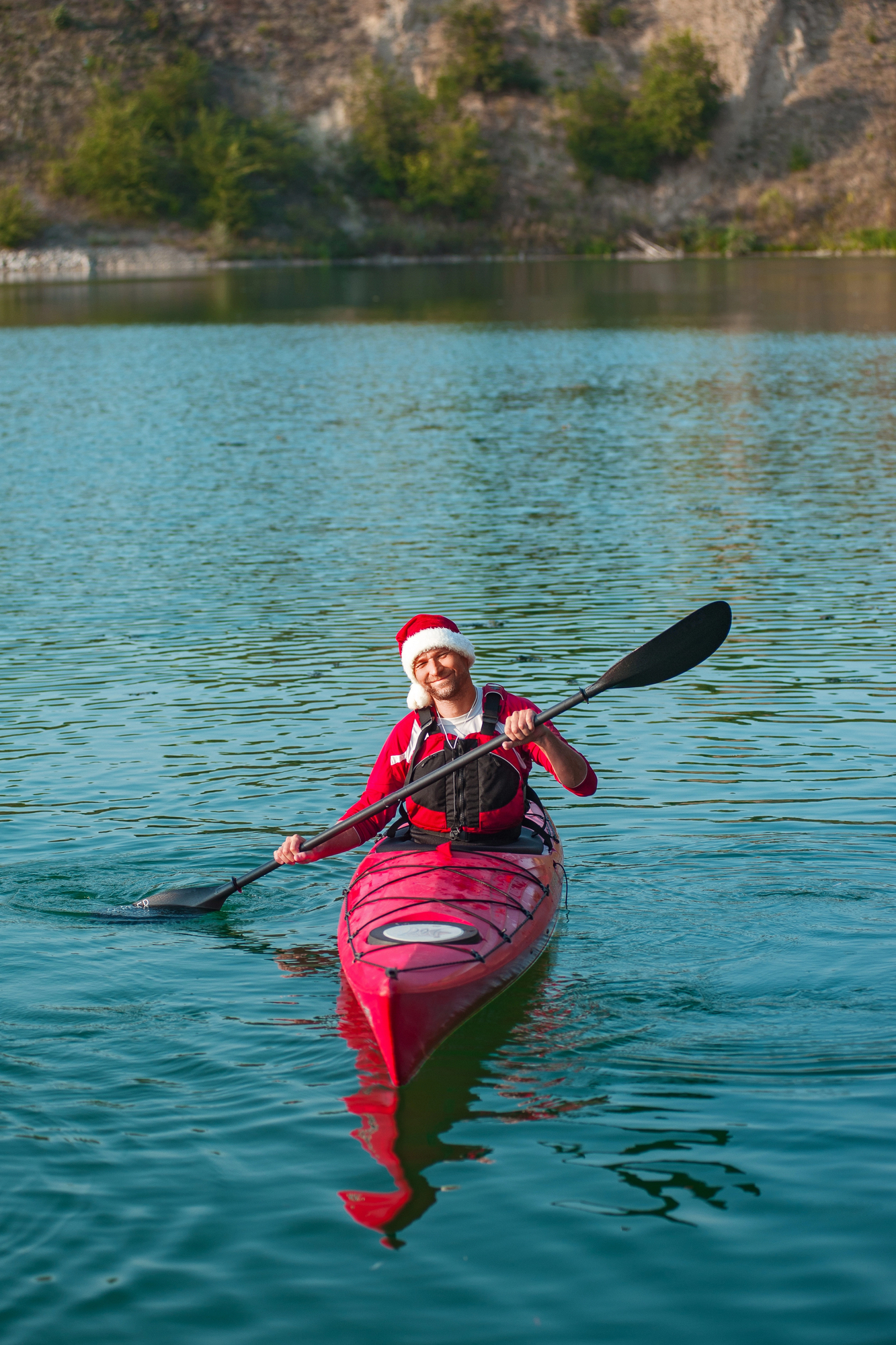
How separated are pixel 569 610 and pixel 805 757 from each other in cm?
396

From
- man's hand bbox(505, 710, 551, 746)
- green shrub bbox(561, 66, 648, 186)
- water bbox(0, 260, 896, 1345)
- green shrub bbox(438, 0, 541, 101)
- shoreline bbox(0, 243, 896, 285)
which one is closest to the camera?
water bbox(0, 260, 896, 1345)

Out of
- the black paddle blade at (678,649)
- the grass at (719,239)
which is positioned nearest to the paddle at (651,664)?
the black paddle blade at (678,649)

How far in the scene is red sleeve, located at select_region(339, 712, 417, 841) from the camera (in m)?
7.15

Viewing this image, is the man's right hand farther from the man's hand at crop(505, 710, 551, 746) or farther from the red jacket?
the man's hand at crop(505, 710, 551, 746)

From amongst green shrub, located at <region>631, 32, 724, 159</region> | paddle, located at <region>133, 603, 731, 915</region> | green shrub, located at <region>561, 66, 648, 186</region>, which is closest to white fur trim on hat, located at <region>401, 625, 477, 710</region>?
paddle, located at <region>133, 603, 731, 915</region>

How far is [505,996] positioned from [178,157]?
7996cm

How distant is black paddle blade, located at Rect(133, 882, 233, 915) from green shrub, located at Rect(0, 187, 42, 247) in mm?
71695

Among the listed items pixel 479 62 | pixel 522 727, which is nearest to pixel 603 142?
pixel 479 62

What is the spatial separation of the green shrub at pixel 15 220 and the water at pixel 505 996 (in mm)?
57275

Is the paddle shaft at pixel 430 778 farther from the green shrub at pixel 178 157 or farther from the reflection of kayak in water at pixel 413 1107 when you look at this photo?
the green shrub at pixel 178 157

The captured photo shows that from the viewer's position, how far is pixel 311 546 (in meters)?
16.1

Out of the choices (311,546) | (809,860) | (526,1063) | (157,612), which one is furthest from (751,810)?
Result: (311,546)

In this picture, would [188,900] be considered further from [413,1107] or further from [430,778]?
[413,1107]

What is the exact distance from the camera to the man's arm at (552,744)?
646 centimetres
